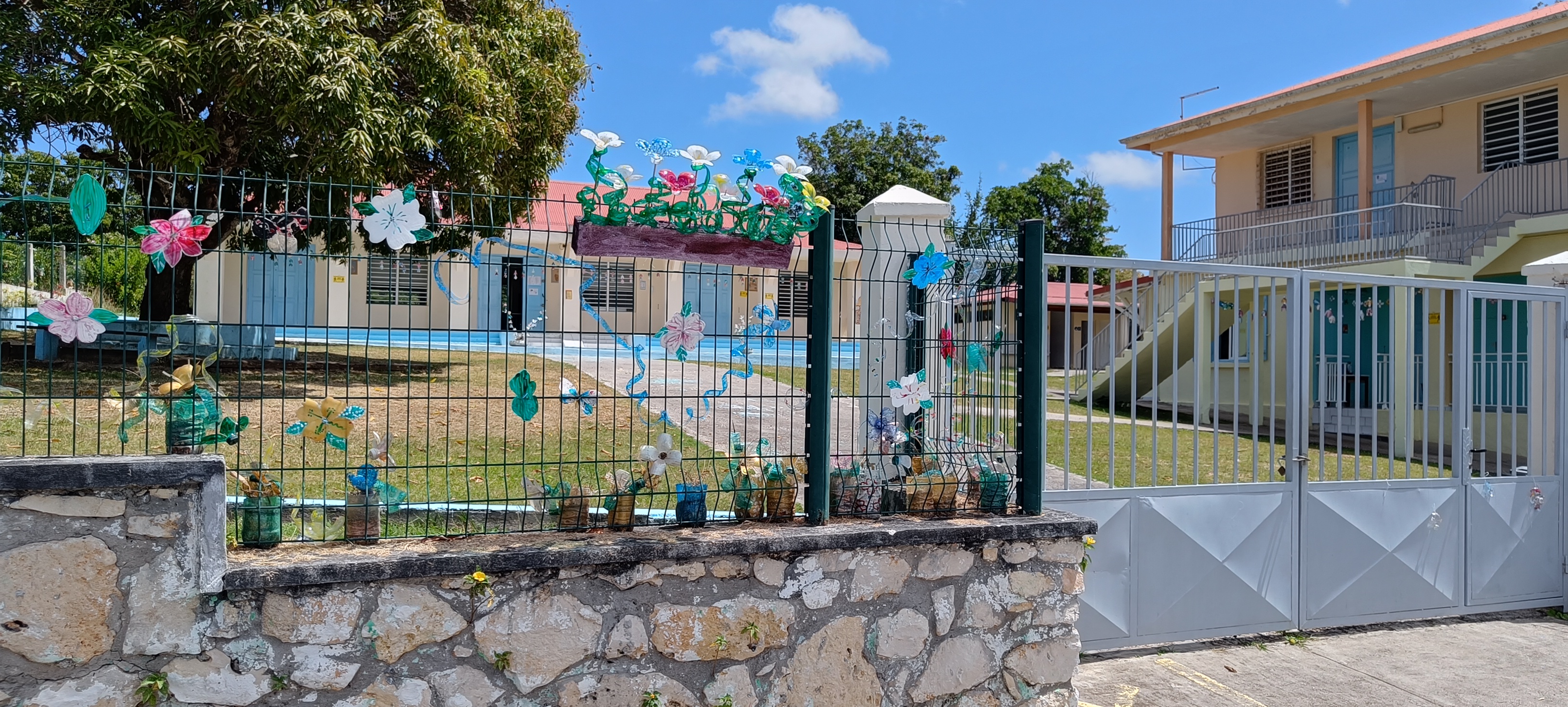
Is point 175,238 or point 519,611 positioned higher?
point 175,238

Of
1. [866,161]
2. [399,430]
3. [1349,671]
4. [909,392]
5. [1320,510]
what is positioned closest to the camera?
[909,392]

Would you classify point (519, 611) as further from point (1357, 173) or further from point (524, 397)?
point (1357, 173)

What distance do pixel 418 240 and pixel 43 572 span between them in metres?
1.43

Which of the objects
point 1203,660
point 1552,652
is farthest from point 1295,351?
point 1552,652

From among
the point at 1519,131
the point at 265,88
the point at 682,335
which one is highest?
the point at 1519,131

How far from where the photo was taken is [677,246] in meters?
3.69

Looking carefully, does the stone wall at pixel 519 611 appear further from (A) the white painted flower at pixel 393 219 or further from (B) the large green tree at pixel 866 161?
(B) the large green tree at pixel 866 161

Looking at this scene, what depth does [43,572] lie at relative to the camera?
2881 millimetres

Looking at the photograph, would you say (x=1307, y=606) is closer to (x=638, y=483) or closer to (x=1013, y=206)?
(x=638, y=483)

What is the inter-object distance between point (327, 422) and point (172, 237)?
727 millimetres

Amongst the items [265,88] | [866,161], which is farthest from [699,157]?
[866,161]

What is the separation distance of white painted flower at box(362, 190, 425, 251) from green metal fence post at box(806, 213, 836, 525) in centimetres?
139

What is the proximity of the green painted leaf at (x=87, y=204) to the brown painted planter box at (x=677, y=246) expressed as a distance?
142cm

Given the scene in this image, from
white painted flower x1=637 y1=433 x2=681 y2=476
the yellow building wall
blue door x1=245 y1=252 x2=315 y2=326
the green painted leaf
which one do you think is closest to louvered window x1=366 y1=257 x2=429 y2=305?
blue door x1=245 y1=252 x2=315 y2=326
